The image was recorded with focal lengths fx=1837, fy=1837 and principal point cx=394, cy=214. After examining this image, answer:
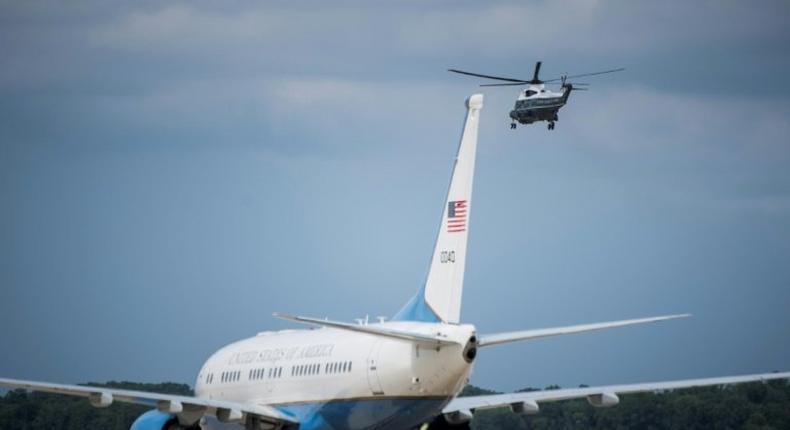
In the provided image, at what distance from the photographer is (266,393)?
203 ft

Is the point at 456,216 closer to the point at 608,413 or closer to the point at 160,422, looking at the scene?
the point at 160,422

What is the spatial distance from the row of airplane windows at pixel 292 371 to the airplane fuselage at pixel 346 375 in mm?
31

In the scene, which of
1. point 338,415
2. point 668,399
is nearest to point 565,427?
point 668,399

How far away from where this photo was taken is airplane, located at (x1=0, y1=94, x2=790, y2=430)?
5225 centimetres

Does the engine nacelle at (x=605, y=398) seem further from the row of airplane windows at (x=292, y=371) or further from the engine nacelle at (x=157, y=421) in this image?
the engine nacelle at (x=157, y=421)

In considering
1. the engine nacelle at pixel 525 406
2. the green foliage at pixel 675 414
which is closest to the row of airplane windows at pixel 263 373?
the engine nacelle at pixel 525 406

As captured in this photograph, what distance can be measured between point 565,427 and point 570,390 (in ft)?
133

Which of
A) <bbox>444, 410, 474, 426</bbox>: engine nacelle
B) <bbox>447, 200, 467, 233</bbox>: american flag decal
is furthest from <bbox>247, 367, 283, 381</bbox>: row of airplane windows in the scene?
<bbox>447, 200, 467, 233</bbox>: american flag decal

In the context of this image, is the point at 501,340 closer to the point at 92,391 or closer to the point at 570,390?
the point at 570,390

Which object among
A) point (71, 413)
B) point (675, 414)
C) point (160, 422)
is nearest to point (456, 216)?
point (160, 422)

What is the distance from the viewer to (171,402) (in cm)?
5653

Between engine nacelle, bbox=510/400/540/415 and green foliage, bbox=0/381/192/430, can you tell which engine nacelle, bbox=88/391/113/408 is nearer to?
engine nacelle, bbox=510/400/540/415

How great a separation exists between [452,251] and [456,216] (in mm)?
1126

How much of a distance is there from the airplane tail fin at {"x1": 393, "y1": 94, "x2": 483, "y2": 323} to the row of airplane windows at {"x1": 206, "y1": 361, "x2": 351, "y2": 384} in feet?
8.43
